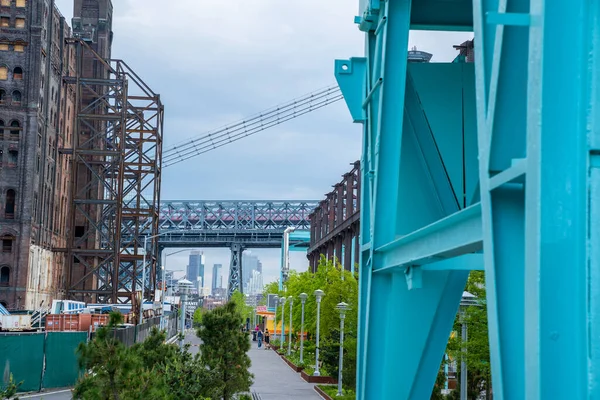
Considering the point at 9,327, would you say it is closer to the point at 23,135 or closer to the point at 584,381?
the point at 23,135

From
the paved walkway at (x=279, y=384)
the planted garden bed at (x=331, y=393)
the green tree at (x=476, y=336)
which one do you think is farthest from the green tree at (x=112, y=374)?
the paved walkway at (x=279, y=384)

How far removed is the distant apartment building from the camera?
74812 mm

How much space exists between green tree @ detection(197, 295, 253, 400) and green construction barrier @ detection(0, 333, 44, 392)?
31.4ft

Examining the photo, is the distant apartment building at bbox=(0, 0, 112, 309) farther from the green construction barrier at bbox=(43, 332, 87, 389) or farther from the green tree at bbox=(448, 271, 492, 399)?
the green tree at bbox=(448, 271, 492, 399)

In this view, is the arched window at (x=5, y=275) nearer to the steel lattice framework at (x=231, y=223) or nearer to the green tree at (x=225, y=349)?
the green tree at (x=225, y=349)

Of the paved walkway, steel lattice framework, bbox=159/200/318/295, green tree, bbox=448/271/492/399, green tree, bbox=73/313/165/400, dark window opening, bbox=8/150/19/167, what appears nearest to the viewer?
green tree, bbox=73/313/165/400

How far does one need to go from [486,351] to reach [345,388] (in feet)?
43.2

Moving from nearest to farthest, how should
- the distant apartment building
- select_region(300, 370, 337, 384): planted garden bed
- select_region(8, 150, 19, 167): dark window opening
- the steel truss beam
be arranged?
select_region(300, 370, 337, 384): planted garden bed → the steel truss beam → the distant apartment building → select_region(8, 150, 19, 167): dark window opening

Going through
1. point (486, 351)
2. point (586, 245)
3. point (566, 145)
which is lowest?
point (486, 351)

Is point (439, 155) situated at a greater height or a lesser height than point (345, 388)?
greater

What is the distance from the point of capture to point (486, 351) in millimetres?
22391

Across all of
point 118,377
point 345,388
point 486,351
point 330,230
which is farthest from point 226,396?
point 330,230

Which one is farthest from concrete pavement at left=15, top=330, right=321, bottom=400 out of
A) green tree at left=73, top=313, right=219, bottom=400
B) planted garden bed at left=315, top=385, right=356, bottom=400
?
green tree at left=73, top=313, right=219, bottom=400

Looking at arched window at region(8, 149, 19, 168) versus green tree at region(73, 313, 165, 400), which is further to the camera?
arched window at region(8, 149, 19, 168)
